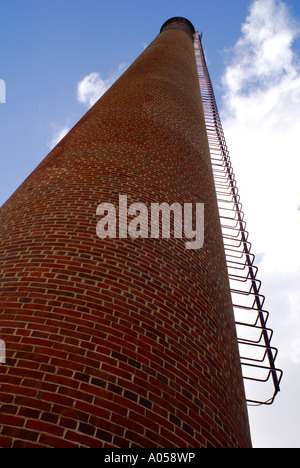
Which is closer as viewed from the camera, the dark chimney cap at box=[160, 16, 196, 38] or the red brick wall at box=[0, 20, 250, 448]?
the red brick wall at box=[0, 20, 250, 448]

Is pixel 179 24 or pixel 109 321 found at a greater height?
pixel 179 24

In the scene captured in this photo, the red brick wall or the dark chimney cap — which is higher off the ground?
the dark chimney cap

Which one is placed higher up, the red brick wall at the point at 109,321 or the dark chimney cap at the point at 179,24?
the dark chimney cap at the point at 179,24

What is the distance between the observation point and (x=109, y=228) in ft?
9.53

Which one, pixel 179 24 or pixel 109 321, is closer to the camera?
pixel 109 321

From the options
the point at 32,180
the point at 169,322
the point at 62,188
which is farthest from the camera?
the point at 32,180

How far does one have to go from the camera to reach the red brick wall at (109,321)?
1748mm

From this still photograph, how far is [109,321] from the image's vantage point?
2193 millimetres

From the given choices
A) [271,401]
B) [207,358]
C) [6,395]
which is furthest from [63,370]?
[271,401]

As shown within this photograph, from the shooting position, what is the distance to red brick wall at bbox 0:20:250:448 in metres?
1.75

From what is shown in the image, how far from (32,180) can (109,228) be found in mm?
1687

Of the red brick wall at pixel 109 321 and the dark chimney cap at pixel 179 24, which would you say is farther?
the dark chimney cap at pixel 179 24
